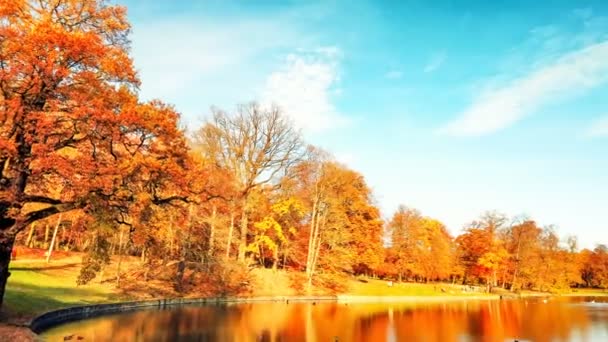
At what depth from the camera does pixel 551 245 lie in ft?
273

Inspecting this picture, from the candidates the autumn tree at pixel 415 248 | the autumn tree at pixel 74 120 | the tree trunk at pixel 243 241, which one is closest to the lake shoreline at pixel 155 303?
the autumn tree at pixel 74 120

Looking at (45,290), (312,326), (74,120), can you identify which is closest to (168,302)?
(45,290)

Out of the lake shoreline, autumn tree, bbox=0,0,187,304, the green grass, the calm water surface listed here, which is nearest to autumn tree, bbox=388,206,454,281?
the lake shoreline

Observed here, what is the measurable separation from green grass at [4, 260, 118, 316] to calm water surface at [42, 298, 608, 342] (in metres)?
2.21

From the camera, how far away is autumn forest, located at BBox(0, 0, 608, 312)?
16.0 m

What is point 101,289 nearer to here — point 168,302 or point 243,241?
point 168,302

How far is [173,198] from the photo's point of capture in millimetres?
20234

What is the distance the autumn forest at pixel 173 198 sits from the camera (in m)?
16.0

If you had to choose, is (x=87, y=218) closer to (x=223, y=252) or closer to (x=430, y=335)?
(x=430, y=335)

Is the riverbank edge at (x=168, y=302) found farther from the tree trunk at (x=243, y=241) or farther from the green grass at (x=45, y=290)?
the tree trunk at (x=243, y=241)

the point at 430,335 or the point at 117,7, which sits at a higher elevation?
the point at 117,7

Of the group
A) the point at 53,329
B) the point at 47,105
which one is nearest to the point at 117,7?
the point at 47,105

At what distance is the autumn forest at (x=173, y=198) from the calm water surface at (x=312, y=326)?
3.35 m

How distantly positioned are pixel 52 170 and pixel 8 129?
1993 mm
